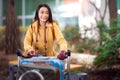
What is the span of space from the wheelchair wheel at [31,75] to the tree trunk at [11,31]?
28.3 ft

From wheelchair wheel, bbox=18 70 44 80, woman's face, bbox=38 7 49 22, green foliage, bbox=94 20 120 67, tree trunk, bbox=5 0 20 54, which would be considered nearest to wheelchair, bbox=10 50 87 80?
wheelchair wheel, bbox=18 70 44 80

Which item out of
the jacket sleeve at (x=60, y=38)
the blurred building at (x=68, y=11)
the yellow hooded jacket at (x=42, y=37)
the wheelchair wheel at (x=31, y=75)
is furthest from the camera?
the blurred building at (x=68, y=11)

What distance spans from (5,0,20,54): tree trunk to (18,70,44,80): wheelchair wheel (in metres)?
8.61

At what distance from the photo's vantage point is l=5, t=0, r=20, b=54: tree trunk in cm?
1275

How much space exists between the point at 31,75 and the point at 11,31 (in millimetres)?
8909

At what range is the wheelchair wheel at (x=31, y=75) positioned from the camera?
408 centimetres

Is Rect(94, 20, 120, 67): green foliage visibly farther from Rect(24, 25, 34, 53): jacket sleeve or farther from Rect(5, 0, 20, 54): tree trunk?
Rect(5, 0, 20, 54): tree trunk

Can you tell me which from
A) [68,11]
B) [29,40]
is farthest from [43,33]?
[68,11]

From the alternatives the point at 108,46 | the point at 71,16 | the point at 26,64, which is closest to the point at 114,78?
the point at 108,46

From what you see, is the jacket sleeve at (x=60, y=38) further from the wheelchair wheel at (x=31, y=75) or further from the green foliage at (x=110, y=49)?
the green foliage at (x=110, y=49)

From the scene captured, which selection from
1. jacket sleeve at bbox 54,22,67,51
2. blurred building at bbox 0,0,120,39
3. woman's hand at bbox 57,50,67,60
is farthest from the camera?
→ blurred building at bbox 0,0,120,39

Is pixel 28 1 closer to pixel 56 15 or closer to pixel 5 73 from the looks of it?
pixel 56 15

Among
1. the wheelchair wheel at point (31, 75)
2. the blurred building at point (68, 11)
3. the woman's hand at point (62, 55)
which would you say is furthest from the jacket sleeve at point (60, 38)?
the blurred building at point (68, 11)

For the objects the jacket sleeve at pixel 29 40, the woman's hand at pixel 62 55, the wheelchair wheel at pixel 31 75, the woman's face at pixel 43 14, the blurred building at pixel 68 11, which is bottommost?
the wheelchair wheel at pixel 31 75
